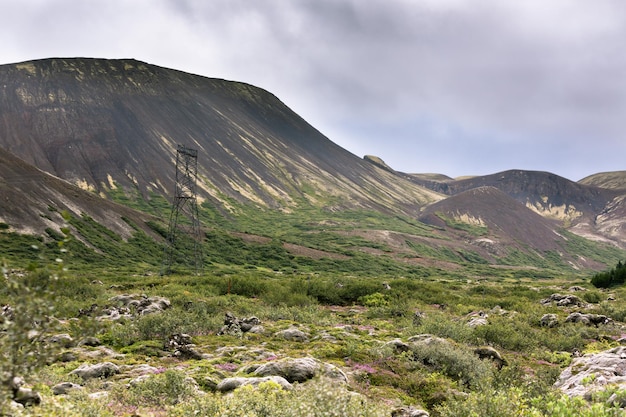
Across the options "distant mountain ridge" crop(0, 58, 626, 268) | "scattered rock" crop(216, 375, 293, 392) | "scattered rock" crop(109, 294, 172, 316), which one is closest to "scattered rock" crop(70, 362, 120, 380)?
"scattered rock" crop(216, 375, 293, 392)

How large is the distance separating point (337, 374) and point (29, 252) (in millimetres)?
50295

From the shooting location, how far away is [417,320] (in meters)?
25.9

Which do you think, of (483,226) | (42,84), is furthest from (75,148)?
(483,226)

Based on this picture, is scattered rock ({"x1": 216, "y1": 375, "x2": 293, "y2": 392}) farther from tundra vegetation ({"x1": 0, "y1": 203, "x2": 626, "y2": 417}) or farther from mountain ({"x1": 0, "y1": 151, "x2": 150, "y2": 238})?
mountain ({"x1": 0, "y1": 151, "x2": 150, "y2": 238})

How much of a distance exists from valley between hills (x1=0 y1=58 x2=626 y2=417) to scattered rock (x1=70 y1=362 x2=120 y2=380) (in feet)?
0.19

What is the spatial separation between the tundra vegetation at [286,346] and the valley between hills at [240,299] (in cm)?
8

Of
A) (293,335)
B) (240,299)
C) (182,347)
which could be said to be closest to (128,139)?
(240,299)

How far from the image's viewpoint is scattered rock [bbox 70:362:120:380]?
12539mm

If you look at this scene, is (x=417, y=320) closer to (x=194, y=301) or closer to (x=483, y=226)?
(x=194, y=301)

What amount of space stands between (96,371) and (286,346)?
25.5 feet

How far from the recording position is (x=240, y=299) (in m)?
31.7

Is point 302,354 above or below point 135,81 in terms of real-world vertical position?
below

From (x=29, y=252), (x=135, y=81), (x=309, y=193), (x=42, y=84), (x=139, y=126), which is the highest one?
(x=135, y=81)

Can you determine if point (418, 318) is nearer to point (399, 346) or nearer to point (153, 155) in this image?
point (399, 346)
